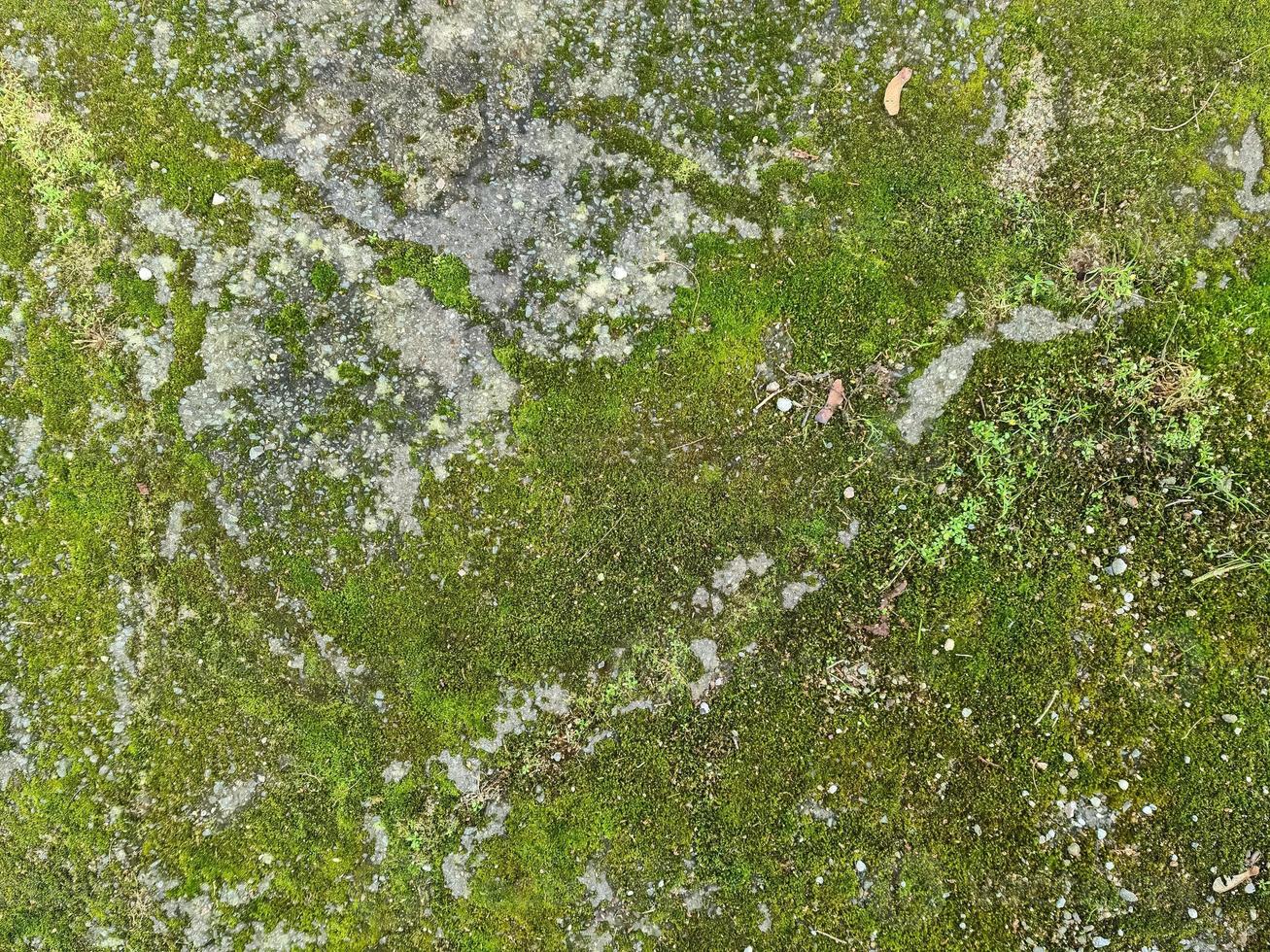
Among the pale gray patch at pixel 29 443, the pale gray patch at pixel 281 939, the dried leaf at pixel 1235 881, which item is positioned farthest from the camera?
the pale gray patch at pixel 29 443

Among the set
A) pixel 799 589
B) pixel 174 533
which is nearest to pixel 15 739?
pixel 174 533

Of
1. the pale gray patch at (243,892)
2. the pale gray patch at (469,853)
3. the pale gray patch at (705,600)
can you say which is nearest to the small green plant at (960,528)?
the pale gray patch at (705,600)

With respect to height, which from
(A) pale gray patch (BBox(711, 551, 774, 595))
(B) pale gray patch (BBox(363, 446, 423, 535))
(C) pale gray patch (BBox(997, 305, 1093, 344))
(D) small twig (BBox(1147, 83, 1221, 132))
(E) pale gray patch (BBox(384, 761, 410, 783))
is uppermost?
(D) small twig (BBox(1147, 83, 1221, 132))

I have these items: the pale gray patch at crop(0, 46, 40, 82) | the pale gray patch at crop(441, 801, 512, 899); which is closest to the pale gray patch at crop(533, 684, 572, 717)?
the pale gray patch at crop(441, 801, 512, 899)

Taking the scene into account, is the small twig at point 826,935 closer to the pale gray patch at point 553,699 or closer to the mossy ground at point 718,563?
the mossy ground at point 718,563

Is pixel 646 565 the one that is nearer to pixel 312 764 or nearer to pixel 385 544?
pixel 385 544

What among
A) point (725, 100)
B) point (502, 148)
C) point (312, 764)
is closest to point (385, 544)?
point (312, 764)

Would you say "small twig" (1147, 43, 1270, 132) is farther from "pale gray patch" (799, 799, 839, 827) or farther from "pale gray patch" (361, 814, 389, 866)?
"pale gray patch" (361, 814, 389, 866)
